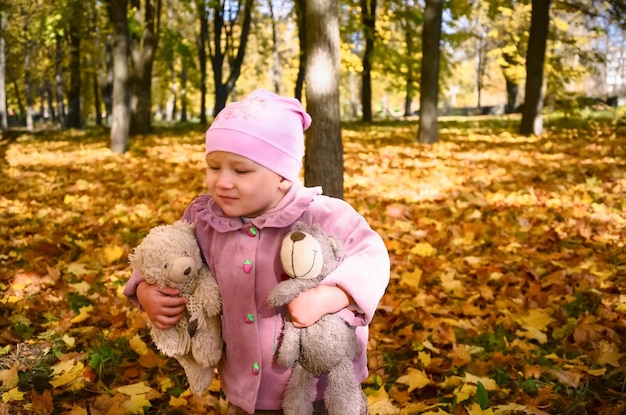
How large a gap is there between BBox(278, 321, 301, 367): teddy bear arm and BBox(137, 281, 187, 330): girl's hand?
1.06 ft

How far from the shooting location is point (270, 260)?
157cm

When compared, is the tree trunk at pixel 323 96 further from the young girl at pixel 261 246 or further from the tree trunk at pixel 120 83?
the tree trunk at pixel 120 83

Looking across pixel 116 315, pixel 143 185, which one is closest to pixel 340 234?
pixel 116 315

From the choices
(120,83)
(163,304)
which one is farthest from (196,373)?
(120,83)

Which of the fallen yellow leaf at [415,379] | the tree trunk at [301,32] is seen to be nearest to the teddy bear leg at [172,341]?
the fallen yellow leaf at [415,379]

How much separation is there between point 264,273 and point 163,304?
310mm

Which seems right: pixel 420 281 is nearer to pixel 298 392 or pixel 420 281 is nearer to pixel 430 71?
pixel 298 392

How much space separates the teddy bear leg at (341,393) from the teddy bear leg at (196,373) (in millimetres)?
430

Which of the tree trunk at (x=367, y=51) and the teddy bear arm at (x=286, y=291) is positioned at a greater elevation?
the tree trunk at (x=367, y=51)

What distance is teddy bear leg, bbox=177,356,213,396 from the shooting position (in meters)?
1.73

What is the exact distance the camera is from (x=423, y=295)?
4.02 metres

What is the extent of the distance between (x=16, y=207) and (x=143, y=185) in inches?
70.1

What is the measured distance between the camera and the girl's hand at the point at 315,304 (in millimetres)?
1466

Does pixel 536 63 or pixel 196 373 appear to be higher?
pixel 536 63
